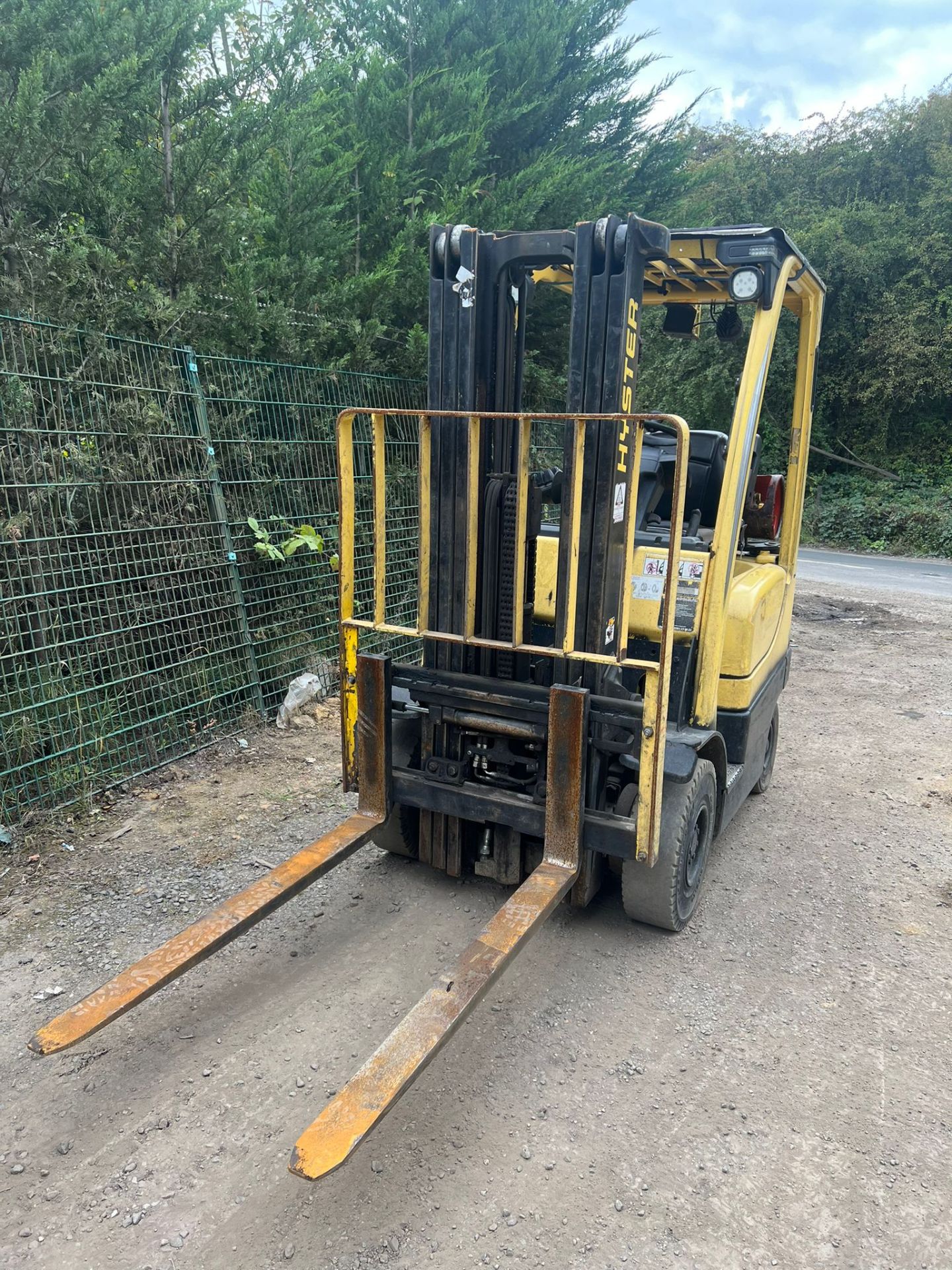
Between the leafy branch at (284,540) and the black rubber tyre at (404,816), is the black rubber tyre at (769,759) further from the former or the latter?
the leafy branch at (284,540)

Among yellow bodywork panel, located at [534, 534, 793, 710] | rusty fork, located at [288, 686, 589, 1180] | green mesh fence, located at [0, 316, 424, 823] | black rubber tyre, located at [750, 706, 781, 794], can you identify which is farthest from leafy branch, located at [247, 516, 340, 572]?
rusty fork, located at [288, 686, 589, 1180]

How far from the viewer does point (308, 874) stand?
3.44 metres

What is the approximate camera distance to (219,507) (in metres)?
6.02

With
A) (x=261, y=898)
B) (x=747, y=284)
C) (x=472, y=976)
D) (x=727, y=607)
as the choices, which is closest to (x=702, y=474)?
(x=727, y=607)

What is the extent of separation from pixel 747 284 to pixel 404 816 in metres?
2.97

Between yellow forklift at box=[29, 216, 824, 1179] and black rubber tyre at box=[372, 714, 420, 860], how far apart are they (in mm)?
11

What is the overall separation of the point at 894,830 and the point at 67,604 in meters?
5.10

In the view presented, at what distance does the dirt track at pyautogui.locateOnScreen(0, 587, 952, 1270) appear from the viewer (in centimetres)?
238

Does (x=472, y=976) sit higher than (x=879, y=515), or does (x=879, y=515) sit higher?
(x=879, y=515)

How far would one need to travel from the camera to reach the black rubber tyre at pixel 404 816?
4.02 metres

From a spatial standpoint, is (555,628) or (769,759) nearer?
(555,628)

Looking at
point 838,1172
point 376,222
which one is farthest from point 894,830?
point 376,222

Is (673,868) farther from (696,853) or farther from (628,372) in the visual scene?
(628,372)

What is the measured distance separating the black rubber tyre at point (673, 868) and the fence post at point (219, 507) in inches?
139
